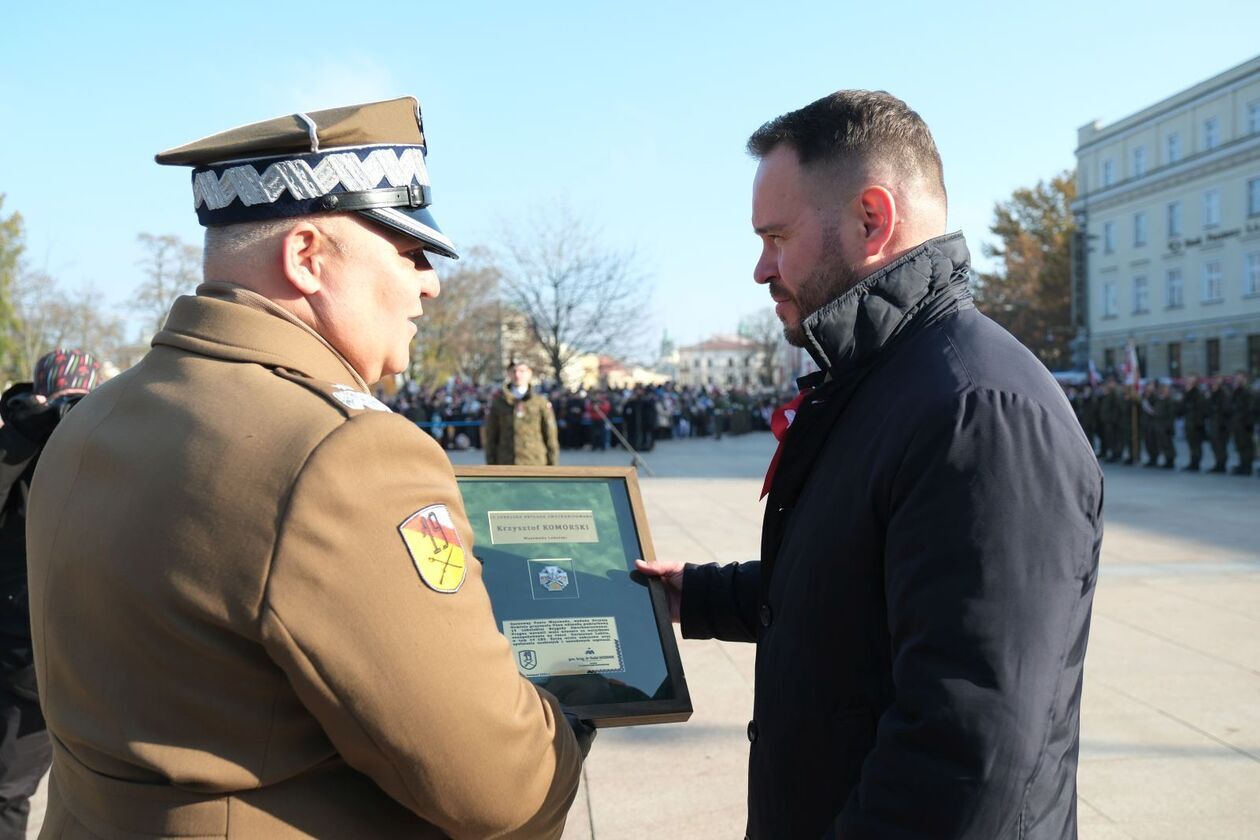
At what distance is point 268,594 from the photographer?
4.32ft

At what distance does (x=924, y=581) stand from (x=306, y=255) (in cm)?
110

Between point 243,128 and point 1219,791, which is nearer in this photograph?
point 243,128

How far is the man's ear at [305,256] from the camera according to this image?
1.62 m

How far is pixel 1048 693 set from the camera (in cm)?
154

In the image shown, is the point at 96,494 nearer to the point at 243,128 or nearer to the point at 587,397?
the point at 243,128

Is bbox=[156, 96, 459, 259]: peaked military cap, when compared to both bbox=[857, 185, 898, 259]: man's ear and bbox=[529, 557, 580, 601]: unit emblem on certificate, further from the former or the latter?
bbox=[529, 557, 580, 601]: unit emblem on certificate

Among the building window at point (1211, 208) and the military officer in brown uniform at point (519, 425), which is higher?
the building window at point (1211, 208)

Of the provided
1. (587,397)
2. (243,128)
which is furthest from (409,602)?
(587,397)

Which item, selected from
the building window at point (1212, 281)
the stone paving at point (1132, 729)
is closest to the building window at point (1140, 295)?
the building window at point (1212, 281)

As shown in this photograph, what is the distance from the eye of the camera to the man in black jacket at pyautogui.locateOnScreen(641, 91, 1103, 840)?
151 centimetres

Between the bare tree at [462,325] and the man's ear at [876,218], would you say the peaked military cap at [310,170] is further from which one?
the bare tree at [462,325]

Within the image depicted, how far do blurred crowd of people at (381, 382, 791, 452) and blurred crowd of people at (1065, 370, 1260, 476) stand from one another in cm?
1240

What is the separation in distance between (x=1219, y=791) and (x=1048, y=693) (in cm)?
346

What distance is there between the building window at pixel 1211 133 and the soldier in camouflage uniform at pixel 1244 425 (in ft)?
139
